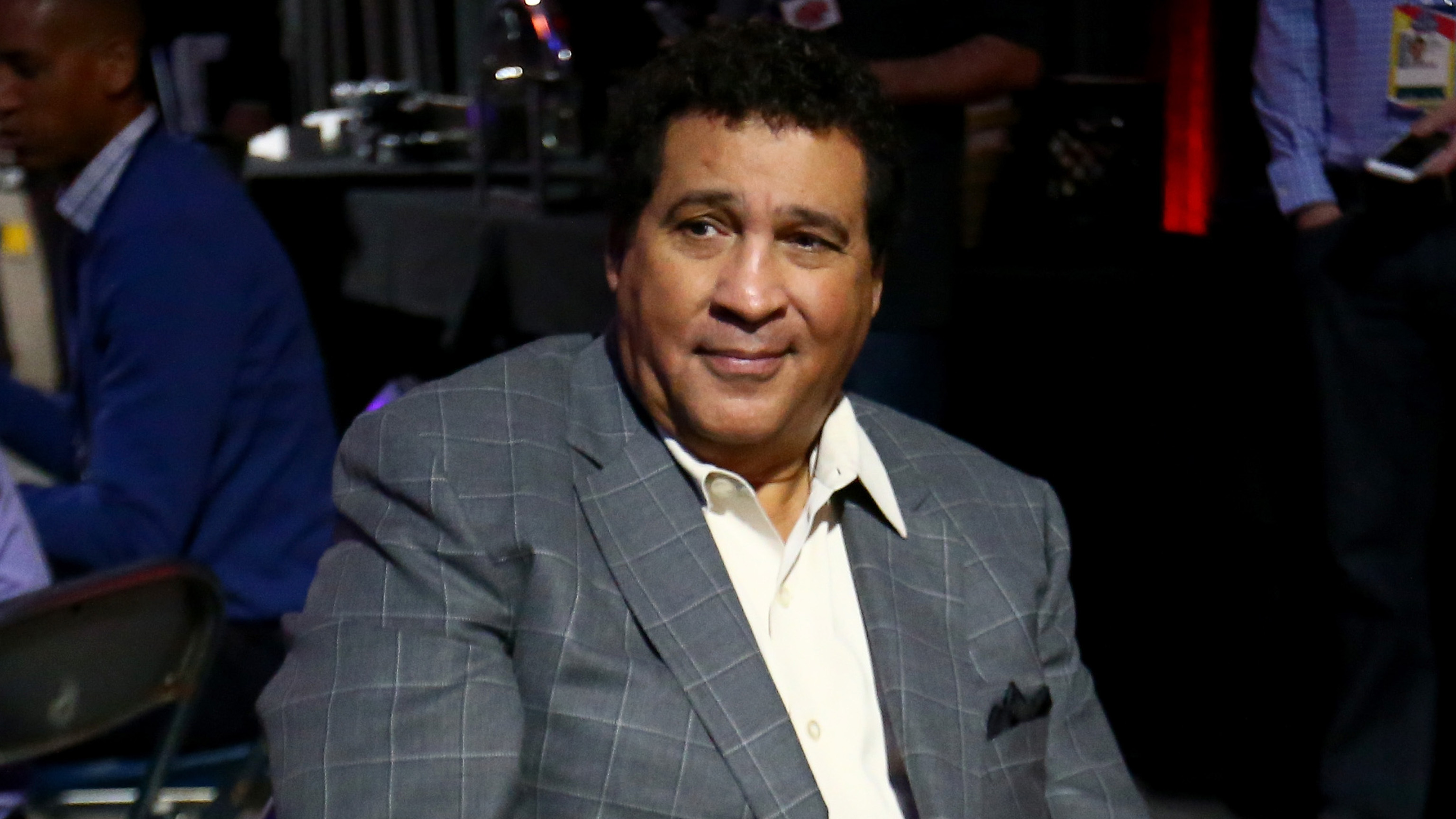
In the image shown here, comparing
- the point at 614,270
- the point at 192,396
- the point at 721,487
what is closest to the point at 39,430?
the point at 192,396

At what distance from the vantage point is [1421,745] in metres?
3.02

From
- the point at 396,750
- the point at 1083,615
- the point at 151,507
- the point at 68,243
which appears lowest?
the point at 1083,615

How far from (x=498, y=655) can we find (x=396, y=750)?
0.45ft

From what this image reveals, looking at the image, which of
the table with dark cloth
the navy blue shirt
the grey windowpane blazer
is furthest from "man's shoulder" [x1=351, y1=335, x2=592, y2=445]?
the table with dark cloth

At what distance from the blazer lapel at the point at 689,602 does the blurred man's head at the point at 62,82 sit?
1.48 metres

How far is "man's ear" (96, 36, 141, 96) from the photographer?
2.72 metres

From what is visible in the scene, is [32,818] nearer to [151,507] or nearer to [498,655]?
[151,507]

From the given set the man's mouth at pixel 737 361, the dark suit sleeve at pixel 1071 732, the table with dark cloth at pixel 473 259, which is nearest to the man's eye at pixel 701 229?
the man's mouth at pixel 737 361

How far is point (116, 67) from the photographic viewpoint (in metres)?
2.72

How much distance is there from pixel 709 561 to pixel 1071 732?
1.80 ft

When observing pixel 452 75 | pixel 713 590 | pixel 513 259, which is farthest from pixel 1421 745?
pixel 452 75

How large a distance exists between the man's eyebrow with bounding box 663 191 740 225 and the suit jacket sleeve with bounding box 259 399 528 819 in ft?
1.22

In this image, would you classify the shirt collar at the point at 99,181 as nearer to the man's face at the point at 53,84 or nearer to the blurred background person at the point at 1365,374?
the man's face at the point at 53,84

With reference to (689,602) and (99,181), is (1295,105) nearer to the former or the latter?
(689,602)
